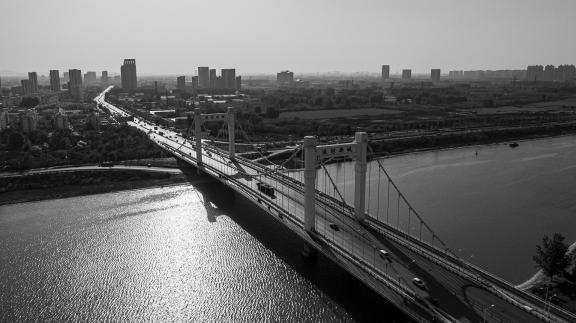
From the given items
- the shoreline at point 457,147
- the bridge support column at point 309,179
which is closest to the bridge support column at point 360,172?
the bridge support column at point 309,179

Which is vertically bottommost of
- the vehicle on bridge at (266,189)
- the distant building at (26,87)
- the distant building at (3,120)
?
the vehicle on bridge at (266,189)

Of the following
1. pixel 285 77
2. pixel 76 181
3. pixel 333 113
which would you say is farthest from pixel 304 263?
pixel 285 77

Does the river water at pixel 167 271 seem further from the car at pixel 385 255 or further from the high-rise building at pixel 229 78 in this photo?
the high-rise building at pixel 229 78

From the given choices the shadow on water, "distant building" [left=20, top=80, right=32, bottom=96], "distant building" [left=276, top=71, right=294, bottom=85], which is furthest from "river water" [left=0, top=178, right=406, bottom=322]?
"distant building" [left=276, top=71, right=294, bottom=85]

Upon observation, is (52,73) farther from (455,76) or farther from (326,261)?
(455,76)

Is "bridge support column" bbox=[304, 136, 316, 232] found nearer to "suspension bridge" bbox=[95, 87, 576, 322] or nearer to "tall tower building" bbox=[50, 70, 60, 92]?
"suspension bridge" bbox=[95, 87, 576, 322]
